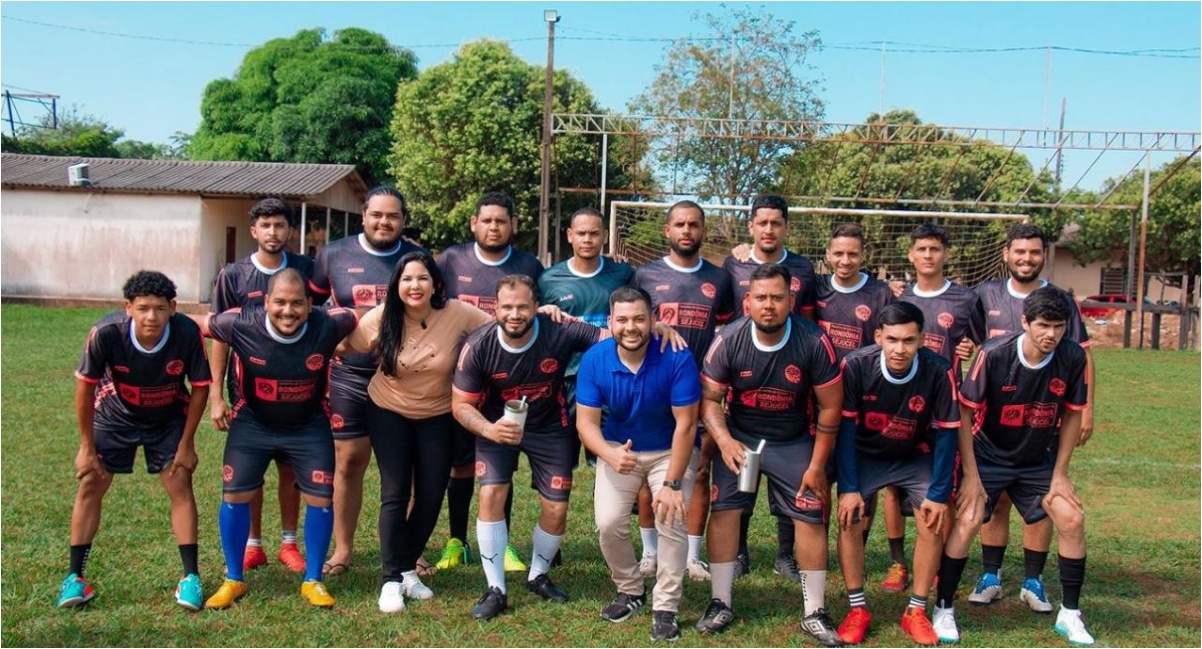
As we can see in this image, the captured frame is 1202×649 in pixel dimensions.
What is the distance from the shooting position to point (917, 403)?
529cm

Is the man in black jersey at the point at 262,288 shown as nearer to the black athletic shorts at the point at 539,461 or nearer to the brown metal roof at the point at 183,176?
the black athletic shorts at the point at 539,461

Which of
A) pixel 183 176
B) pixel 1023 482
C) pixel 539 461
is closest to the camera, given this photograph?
pixel 1023 482

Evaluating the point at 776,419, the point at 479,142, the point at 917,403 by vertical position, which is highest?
the point at 479,142

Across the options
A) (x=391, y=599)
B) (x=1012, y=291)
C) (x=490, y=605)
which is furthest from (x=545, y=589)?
(x=1012, y=291)

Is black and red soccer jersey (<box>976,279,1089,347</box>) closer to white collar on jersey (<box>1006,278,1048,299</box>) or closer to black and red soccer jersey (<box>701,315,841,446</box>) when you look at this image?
white collar on jersey (<box>1006,278,1048,299</box>)

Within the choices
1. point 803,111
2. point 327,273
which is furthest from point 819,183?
point 327,273

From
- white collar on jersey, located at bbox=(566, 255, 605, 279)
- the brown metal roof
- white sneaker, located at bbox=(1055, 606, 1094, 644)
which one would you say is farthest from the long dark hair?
the brown metal roof

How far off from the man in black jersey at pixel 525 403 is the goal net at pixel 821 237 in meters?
11.7

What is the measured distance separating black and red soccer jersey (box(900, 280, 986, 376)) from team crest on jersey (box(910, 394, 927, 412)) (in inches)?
34.0

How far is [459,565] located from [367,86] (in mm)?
35404

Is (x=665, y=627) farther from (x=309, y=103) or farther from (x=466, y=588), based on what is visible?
(x=309, y=103)

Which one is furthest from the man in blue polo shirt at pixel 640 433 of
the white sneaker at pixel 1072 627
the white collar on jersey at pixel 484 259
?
the white sneaker at pixel 1072 627

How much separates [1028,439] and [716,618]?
1921 mm

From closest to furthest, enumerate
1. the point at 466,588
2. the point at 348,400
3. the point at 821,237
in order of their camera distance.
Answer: the point at 466,588 < the point at 348,400 < the point at 821,237
